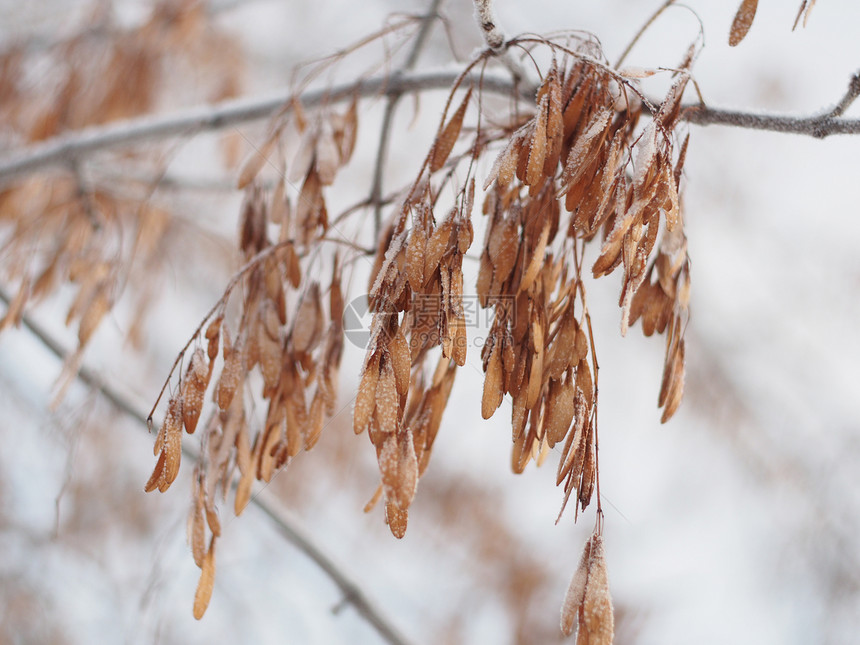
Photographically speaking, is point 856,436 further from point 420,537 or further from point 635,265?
point 635,265

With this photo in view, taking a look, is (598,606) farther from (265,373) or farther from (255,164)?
(255,164)

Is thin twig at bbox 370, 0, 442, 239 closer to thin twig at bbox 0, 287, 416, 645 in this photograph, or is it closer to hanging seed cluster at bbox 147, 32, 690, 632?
hanging seed cluster at bbox 147, 32, 690, 632

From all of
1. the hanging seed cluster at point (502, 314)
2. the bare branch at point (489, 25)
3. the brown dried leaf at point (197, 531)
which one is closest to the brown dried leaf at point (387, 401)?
the hanging seed cluster at point (502, 314)

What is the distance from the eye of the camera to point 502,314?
1.74ft

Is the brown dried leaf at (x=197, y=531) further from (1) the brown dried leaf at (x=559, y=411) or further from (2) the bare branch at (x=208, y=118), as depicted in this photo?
(2) the bare branch at (x=208, y=118)

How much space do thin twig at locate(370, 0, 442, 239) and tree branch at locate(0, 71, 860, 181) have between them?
27mm

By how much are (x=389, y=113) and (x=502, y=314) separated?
1.49 feet

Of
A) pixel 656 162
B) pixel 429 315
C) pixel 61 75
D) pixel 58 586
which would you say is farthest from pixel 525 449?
pixel 58 586

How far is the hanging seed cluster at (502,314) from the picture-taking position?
1.59 ft

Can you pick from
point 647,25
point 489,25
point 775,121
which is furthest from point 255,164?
point 775,121

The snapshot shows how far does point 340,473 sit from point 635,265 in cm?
246

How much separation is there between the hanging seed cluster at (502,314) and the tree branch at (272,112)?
70mm

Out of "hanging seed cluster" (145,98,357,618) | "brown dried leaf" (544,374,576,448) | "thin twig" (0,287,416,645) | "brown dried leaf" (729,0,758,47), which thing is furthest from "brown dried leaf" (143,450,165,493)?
"brown dried leaf" (729,0,758,47)

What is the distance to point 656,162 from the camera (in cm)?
48
